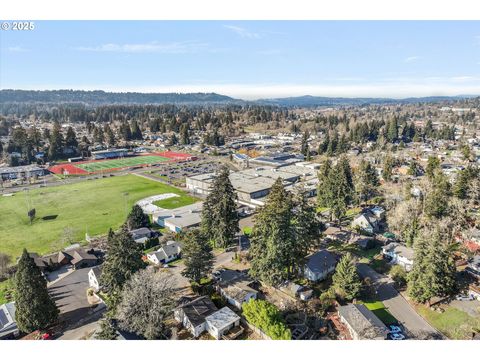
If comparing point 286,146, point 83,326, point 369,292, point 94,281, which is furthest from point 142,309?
point 286,146

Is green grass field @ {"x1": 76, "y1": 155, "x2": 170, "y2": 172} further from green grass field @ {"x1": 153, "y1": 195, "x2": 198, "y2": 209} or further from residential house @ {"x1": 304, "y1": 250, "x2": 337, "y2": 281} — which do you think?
residential house @ {"x1": 304, "y1": 250, "x2": 337, "y2": 281}

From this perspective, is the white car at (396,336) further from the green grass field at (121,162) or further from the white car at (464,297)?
the green grass field at (121,162)

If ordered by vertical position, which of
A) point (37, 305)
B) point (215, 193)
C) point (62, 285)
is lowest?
point (62, 285)

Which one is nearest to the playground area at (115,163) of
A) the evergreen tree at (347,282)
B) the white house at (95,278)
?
the white house at (95,278)

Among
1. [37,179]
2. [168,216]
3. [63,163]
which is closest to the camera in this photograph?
[168,216]

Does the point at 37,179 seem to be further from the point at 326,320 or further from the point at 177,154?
the point at 326,320

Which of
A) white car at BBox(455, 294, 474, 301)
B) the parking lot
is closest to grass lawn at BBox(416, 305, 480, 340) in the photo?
white car at BBox(455, 294, 474, 301)

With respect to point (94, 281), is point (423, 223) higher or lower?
higher
